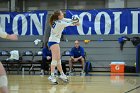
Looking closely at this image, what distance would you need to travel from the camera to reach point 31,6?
20688 millimetres

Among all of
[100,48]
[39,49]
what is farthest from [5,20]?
[100,48]

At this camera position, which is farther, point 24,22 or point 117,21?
point 24,22

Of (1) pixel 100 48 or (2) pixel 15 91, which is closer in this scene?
(2) pixel 15 91

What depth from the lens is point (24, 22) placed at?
17953mm

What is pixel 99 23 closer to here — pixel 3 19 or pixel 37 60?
pixel 37 60

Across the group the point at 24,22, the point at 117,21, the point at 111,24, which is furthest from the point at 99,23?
the point at 24,22

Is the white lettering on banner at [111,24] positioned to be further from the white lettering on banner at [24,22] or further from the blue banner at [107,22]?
the white lettering on banner at [24,22]

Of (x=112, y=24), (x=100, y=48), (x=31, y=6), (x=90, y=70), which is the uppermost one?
(x=31, y=6)

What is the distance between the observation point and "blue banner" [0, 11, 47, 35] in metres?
17.7

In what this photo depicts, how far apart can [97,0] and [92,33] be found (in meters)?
3.37

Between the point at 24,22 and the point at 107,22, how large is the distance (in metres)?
4.38

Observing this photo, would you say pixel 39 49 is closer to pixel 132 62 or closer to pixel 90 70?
pixel 90 70

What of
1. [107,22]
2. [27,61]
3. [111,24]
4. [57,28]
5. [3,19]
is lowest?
[27,61]

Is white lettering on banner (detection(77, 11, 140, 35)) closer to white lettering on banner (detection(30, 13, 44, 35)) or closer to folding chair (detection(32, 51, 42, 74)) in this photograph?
white lettering on banner (detection(30, 13, 44, 35))
